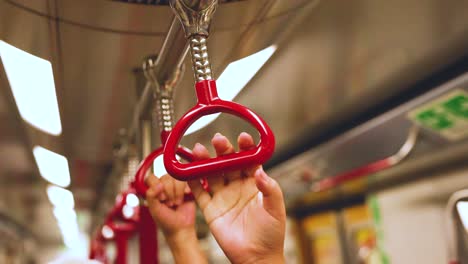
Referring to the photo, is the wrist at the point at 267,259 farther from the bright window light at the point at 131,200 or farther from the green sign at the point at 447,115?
the green sign at the point at 447,115

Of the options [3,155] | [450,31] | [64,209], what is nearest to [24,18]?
[450,31]

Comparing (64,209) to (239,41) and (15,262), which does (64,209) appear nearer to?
(15,262)

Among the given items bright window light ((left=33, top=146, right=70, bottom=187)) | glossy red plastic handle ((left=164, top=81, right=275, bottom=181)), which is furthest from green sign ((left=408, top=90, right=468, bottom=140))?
bright window light ((left=33, top=146, right=70, bottom=187))

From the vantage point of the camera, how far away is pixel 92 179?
2652 mm

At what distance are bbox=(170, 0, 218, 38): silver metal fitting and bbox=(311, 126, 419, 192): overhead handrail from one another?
1.62 metres

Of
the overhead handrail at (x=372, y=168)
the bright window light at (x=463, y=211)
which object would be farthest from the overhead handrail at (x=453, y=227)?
the bright window light at (x=463, y=211)

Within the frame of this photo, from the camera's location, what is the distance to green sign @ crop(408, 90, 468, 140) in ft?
5.86

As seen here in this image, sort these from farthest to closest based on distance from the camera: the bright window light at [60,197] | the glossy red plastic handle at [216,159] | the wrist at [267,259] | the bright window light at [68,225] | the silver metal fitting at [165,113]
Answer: the bright window light at [68,225] → the bright window light at [60,197] → the silver metal fitting at [165,113] → the wrist at [267,259] → the glossy red plastic handle at [216,159]

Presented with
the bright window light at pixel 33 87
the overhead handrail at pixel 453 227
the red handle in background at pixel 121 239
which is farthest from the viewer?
the overhead handrail at pixel 453 227

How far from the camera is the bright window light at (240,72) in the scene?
1112 mm

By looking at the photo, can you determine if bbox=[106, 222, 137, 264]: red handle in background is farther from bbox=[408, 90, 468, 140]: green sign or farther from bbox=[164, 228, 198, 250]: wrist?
bbox=[408, 90, 468, 140]: green sign

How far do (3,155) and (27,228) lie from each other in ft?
9.45

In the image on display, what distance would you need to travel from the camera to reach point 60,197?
3.05 meters

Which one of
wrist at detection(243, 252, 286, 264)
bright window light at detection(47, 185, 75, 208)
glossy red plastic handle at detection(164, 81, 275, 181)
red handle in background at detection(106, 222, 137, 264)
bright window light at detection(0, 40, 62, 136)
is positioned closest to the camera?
glossy red plastic handle at detection(164, 81, 275, 181)
